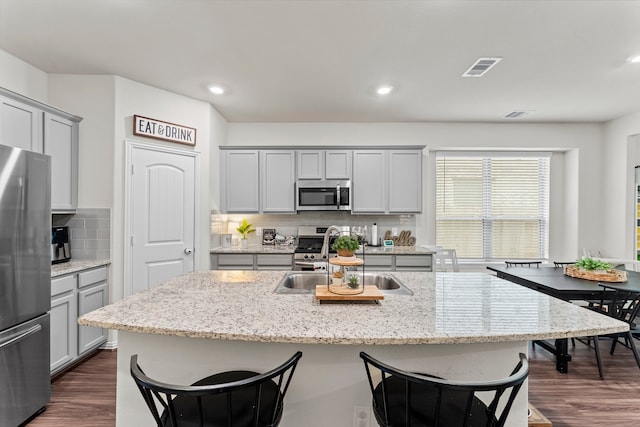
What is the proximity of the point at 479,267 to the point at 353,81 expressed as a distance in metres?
3.47

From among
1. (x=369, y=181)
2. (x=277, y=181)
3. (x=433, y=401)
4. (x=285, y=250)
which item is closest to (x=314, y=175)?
(x=277, y=181)

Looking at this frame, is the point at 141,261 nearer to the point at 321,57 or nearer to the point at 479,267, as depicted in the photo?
the point at 321,57

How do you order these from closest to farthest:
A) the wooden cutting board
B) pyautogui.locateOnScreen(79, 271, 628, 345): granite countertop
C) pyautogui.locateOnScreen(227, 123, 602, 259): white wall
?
pyautogui.locateOnScreen(79, 271, 628, 345): granite countertop → the wooden cutting board → pyautogui.locateOnScreen(227, 123, 602, 259): white wall

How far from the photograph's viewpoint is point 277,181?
4465mm

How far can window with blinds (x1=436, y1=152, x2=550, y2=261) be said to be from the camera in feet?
16.3

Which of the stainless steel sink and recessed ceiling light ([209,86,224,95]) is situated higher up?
recessed ceiling light ([209,86,224,95])

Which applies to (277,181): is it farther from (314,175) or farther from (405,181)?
(405,181)

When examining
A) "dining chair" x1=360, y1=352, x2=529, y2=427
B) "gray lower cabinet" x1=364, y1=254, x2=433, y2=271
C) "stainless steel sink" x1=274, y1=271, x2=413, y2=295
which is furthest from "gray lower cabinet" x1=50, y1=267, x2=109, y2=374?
"gray lower cabinet" x1=364, y1=254, x2=433, y2=271

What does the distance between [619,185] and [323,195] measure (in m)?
4.10

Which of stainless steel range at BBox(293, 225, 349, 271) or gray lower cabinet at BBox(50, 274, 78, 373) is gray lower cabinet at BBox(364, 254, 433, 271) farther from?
gray lower cabinet at BBox(50, 274, 78, 373)

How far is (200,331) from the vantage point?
1.29m

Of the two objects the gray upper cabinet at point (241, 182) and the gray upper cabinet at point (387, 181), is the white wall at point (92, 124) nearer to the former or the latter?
the gray upper cabinet at point (241, 182)

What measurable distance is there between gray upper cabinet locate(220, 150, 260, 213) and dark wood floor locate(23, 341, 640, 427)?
2.20m

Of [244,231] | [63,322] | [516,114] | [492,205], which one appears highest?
[516,114]
